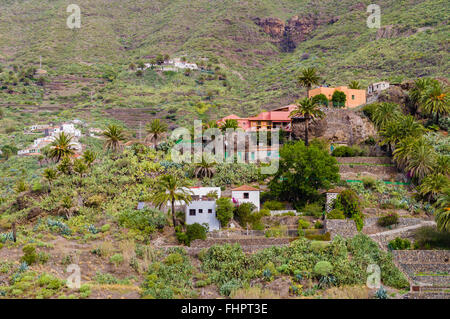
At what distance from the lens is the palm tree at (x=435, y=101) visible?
57719 millimetres

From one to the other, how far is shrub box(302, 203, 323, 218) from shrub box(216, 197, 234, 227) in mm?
7465

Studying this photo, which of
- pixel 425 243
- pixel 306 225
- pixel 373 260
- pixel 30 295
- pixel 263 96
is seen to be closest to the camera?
pixel 30 295

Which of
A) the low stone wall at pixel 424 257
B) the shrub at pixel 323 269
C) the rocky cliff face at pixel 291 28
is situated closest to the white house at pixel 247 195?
the shrub at pixel 323 269

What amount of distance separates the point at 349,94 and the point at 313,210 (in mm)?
30109

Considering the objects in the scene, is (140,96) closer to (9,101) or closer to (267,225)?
(9,101)

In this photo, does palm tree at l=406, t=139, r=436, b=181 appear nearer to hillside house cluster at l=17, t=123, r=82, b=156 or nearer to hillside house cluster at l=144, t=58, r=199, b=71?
hillside house cluster at l=17, t=123, r=82, b=156

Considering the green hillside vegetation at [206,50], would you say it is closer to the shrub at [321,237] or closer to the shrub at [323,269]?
the shrub at [321,237]

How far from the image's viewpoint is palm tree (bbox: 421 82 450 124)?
57.7 m

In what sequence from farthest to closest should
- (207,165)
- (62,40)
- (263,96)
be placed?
(62,40)
(263,96)
(207,165)

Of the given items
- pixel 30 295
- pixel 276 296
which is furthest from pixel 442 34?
pixel 30 295

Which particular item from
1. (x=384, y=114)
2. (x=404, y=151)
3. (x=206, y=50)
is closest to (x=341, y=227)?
(x=404, y=151)

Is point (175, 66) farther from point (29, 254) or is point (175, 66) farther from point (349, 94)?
point (29, 254)

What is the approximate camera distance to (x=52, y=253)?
3903 centimetres

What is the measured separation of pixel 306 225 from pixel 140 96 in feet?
269
